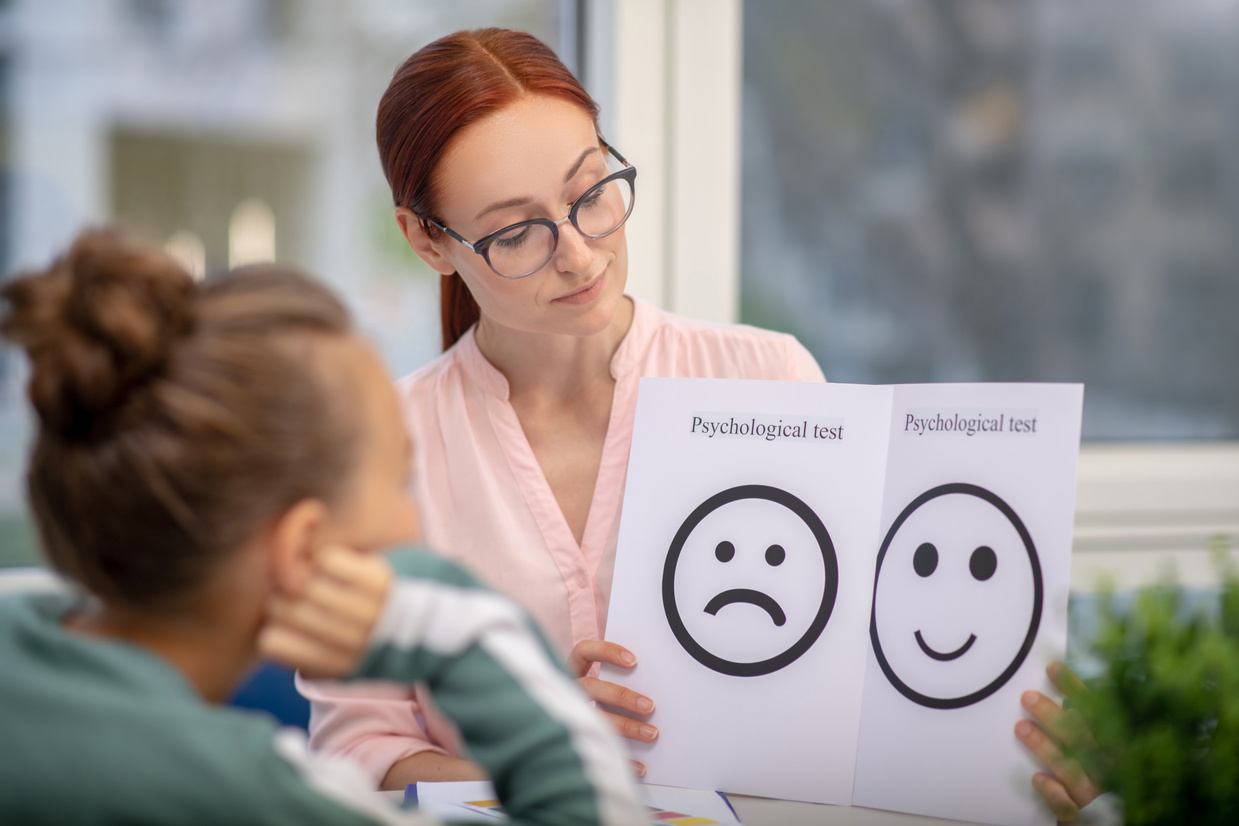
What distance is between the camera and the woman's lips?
4.07 ft

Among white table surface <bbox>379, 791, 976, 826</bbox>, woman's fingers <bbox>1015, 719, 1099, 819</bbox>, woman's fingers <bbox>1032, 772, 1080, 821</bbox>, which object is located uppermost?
woman's fingers <bbox>1015, 719, 1099, 819</bbox>

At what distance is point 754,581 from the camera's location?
0.98 meters

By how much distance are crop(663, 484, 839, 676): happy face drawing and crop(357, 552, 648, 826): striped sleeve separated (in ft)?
1.01

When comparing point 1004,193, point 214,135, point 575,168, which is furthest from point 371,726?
point 1004,193

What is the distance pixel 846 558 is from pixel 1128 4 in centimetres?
173

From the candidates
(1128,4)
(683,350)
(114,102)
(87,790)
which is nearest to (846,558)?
(683,350)

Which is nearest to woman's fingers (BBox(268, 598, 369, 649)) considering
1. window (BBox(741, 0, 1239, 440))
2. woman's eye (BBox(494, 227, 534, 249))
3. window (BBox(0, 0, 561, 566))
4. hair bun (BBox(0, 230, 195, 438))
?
hair bun (BBox(0, 230, 195, 438))

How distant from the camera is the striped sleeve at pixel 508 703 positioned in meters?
0.65

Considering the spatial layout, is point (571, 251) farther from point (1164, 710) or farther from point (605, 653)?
point (1164, 710)

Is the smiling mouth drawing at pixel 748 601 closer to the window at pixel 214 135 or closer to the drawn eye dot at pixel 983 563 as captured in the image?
the drawn eye dot at pixel 983 563

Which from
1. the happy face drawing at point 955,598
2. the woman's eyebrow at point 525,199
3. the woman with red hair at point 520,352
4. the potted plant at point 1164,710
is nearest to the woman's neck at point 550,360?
→ the woman with red hair at point 520,352

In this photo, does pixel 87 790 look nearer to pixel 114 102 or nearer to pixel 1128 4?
pixel 114 102

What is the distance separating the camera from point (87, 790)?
0.57 metres

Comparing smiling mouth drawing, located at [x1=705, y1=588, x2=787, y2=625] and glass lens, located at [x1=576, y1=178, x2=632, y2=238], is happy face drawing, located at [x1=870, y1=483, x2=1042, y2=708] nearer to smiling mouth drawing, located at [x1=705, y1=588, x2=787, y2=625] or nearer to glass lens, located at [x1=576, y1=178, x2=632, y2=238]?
smiling mouth drawing, located at [x1=705, y1=588, x2=787, y2=625]
